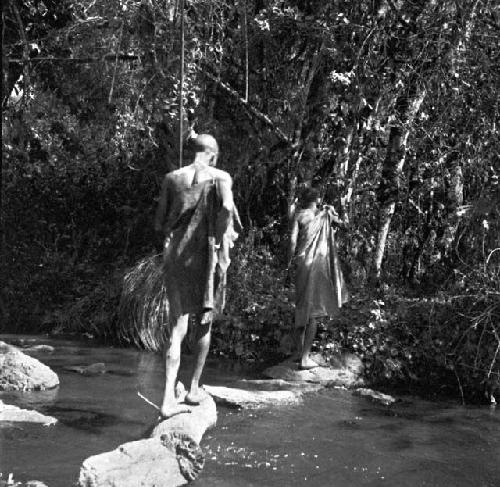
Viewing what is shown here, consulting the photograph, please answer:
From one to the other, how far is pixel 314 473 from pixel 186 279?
64.0 inches

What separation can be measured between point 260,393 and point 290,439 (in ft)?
4.78

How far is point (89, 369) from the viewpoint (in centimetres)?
878

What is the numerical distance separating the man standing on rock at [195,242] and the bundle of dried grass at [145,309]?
17.6 feet

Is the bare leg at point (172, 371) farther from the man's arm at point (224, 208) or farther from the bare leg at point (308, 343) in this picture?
the bare leg at point (308, 343)

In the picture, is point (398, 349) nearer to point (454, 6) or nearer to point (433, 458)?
point (433, 458)

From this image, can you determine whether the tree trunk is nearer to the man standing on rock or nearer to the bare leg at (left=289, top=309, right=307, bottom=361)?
the bare leg at (left=289, top=309, right=307, bottom=361)

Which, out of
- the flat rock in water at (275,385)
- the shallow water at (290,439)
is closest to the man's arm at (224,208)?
the shallow water at (290,439)

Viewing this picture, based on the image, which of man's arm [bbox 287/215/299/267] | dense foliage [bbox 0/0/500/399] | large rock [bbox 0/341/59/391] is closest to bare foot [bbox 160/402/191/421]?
large rock [bbox 0/341/59/391]

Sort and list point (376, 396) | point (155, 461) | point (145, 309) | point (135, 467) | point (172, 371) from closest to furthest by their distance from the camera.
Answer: point (135, 467)
point (155, 461)
point (172, 371)
point (376, 396)
point (145, 309)

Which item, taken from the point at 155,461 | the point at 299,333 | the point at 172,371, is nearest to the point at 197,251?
the point at 172,371

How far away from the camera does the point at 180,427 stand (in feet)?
16.5

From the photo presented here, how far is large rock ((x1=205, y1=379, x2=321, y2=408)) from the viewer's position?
7.26m

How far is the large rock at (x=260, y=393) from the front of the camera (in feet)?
23.8

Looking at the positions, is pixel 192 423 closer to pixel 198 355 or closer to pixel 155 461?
pixel 155 461
